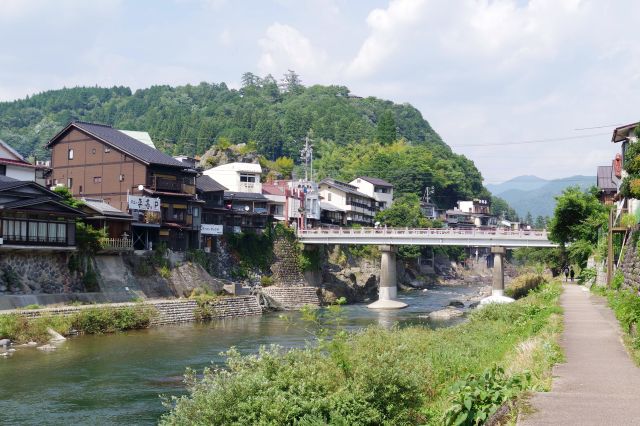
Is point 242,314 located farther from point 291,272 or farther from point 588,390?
point 588,390

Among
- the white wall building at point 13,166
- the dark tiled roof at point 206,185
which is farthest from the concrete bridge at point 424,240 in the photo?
the white wall building at point 13,166

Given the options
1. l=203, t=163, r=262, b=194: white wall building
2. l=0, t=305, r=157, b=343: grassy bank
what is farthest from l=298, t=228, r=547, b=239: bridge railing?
l=0, t=305, r=157, b=343: grassy bank

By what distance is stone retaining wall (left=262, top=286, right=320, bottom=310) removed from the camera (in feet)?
203

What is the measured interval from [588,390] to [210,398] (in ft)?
22.4

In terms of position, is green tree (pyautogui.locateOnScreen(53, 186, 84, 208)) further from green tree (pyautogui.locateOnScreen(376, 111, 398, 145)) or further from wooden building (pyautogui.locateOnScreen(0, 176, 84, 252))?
green tree (pyautogui.locateOnScreen(376, 111, 398, 145))

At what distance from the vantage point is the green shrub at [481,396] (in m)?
11.6

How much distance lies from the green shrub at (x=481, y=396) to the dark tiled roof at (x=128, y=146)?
45.3 metres

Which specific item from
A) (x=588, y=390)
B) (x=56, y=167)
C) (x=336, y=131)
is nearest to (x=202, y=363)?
(x=588, y=390)

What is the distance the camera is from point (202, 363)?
30.2m

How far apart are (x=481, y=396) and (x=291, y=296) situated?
5223cm

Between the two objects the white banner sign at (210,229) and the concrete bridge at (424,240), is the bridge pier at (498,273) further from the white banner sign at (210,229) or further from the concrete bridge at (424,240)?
the white banner sign at (210,229)

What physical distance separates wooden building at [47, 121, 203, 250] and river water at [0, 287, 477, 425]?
12228mm

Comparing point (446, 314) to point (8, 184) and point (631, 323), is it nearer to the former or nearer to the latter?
point (8, 184)

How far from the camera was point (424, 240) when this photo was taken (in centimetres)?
6562
